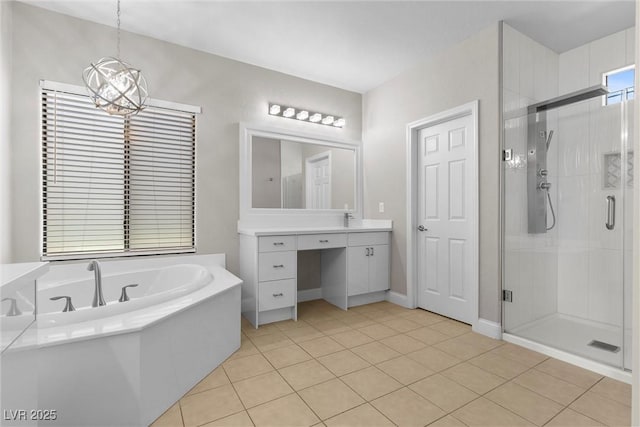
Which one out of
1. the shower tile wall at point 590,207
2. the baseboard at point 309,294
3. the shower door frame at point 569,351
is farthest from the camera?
the baseboard at point 309,294

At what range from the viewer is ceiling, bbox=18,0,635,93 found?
232 centimetres

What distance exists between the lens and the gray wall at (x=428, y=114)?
2516 mm

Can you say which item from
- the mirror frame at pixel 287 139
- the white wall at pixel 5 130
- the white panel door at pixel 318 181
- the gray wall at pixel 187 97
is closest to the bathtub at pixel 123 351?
the white wall at pixel 5 130

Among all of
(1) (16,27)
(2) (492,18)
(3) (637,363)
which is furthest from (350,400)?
(1) (16,27)

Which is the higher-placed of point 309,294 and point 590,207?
A: point 590,207

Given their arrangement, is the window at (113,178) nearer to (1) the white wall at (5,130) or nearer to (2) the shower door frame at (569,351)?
(1) the white wall at (5,130)

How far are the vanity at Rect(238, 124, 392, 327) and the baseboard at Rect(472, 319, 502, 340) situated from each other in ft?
3.48

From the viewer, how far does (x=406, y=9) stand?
7.77 feet

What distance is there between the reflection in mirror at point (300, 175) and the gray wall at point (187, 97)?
21 centimetres

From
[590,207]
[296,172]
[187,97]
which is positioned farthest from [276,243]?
[590,207]

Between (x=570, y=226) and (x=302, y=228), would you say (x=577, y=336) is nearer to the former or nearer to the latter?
(x=570, y=226)

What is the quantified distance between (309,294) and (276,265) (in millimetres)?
949

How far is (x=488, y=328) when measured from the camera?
2533 millimetres

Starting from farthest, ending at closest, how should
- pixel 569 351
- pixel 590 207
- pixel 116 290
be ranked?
pixel 116 290 → pixel 590 207 → pixel 569 351
